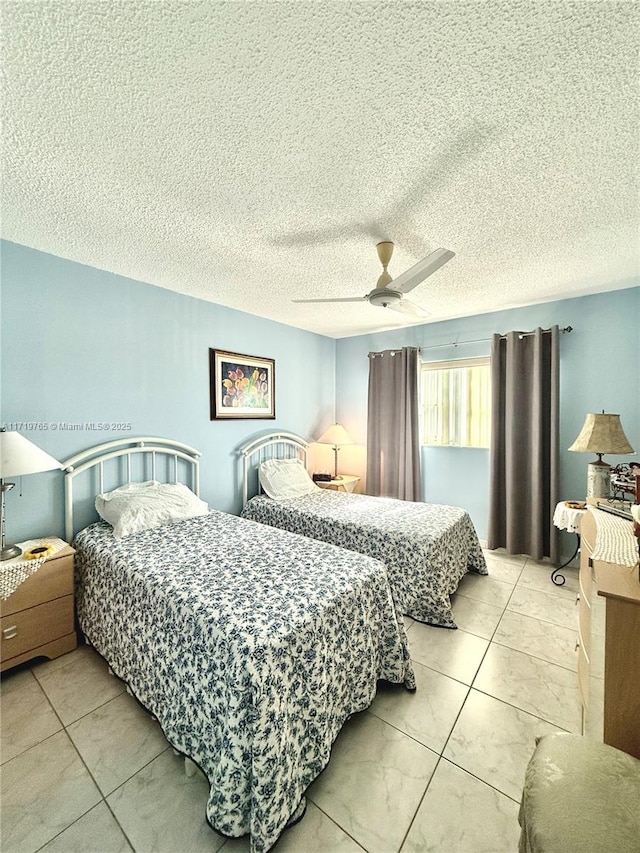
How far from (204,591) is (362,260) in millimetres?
2283

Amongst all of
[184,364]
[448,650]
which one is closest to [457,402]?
[448,650]

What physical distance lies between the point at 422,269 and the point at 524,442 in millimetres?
2425

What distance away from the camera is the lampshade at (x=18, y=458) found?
1.89 meters

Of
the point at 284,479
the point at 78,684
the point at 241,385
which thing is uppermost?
the point at 241,385

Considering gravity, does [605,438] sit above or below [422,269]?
below

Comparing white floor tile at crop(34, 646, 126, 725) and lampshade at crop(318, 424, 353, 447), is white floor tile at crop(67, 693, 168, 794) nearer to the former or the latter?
white floor tile at crop(34, 646, 126, 725)

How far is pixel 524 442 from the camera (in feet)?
11.2

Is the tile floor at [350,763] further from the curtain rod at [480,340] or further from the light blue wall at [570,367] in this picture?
the curtain rod at [480,340]

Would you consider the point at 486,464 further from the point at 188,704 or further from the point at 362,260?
the point at 188,704

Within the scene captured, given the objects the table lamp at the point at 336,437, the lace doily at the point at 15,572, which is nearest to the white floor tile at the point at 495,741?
the lace doily at the point at 15,572

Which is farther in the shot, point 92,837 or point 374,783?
point 374,783

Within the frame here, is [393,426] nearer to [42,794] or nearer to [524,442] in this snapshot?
[524,442]

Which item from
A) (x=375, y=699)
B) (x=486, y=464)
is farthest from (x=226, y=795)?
(x=486, y=464)

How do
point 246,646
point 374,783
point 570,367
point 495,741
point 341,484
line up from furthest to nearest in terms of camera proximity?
point 341,484, point 570,367, point 495,741, point 374,783, point 246,646
